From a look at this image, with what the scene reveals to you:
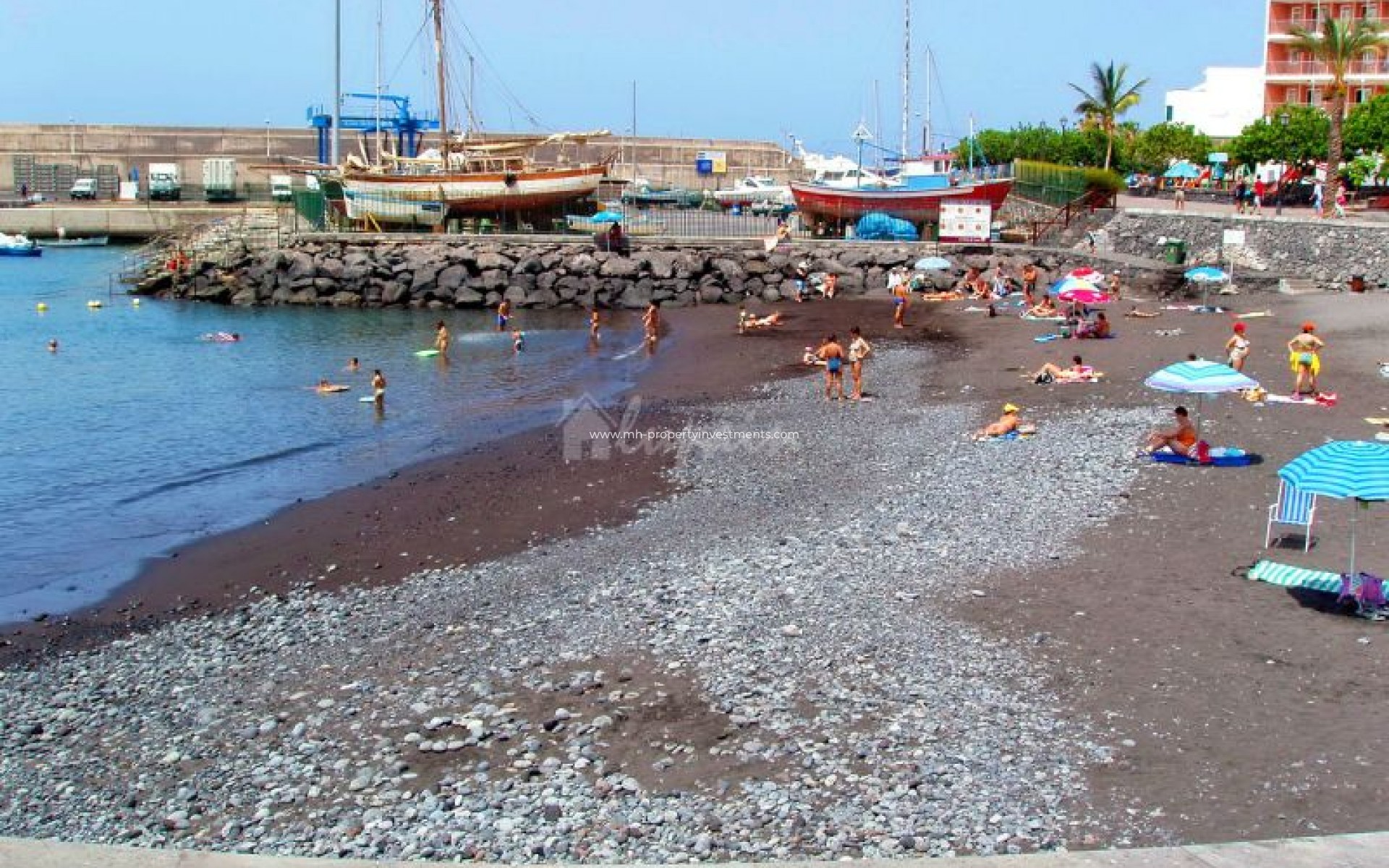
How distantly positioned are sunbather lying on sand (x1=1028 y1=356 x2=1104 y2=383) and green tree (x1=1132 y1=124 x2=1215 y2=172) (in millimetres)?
48995

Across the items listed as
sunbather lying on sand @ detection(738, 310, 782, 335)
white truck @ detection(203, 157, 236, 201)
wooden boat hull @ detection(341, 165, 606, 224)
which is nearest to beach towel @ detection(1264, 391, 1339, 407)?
sunbather lying on sand @ detection(738, 310, 782, 335)

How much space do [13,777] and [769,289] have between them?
131ft

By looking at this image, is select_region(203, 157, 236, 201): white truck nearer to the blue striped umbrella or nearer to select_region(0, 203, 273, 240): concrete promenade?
select_region(0, 203, 273, 240): concrete promenade

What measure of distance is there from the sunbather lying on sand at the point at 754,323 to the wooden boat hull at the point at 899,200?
562 inches

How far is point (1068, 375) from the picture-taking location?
27109 mm

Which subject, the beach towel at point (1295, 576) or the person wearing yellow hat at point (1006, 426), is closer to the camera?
the beach towel at point (1295, 576)

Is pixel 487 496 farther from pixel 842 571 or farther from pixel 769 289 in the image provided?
pixel 769 289

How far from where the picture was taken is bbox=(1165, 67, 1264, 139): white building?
76.8 m

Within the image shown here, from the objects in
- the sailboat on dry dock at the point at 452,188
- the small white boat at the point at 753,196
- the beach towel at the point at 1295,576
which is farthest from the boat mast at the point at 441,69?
the beach towel at the point at 1295,576

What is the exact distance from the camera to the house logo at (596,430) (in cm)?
2377

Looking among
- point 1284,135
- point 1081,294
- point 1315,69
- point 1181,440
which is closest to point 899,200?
point 1284,135

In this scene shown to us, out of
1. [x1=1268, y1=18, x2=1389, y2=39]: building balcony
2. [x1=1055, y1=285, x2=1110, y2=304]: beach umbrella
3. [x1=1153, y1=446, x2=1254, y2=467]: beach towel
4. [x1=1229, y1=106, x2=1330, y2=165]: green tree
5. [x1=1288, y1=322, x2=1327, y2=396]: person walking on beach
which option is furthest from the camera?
[x1=1268, y1=18, x2=1389, y2=39]: building balcony

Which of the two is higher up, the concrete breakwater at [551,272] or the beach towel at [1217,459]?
the concrete breakwater at [551,272]

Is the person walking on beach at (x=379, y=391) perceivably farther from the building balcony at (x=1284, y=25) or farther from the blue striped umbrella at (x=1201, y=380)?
the building balcony at (x=1284, y=25)
